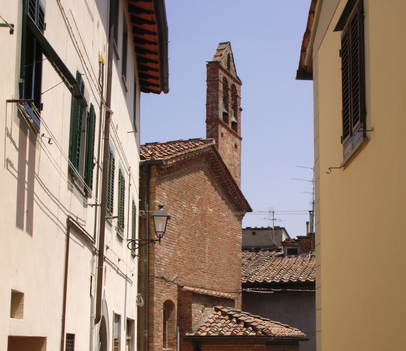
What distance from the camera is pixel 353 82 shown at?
686 cm

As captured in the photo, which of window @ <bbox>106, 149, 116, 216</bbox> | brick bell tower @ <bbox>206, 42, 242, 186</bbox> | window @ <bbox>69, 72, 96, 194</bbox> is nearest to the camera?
window @ <bbox>69, 72, 96, 194</bbox>

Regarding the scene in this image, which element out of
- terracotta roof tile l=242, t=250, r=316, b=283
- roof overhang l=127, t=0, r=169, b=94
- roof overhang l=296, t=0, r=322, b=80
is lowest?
terracotta roof tile l=242, t=250, r=316, b=283

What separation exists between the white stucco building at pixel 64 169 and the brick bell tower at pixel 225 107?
37.1 feet

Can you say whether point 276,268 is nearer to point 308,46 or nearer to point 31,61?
point 308,46

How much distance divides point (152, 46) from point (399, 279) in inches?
389

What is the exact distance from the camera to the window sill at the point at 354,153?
20.5 feet

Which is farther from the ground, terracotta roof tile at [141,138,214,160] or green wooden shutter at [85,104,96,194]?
terracotta roof tile at [141,138,214,160]

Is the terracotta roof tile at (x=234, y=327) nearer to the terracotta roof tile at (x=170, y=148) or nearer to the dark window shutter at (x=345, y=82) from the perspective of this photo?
the terracotta roof tile at (x=170, y=148)

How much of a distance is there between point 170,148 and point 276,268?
30.4 feet

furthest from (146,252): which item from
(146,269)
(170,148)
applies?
(170,148)

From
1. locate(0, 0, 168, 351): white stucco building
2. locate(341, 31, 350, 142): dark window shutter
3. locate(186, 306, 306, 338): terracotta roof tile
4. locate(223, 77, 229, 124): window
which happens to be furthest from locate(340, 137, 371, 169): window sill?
locate(223, 77, 229, 124): window

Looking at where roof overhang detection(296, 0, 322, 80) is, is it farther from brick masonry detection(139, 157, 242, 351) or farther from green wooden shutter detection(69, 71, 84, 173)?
brick masonry detection(139, 157, 242, 351)

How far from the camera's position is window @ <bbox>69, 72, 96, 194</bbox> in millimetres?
7457

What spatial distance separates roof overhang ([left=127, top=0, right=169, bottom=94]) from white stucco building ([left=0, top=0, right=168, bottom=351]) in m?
0.04
